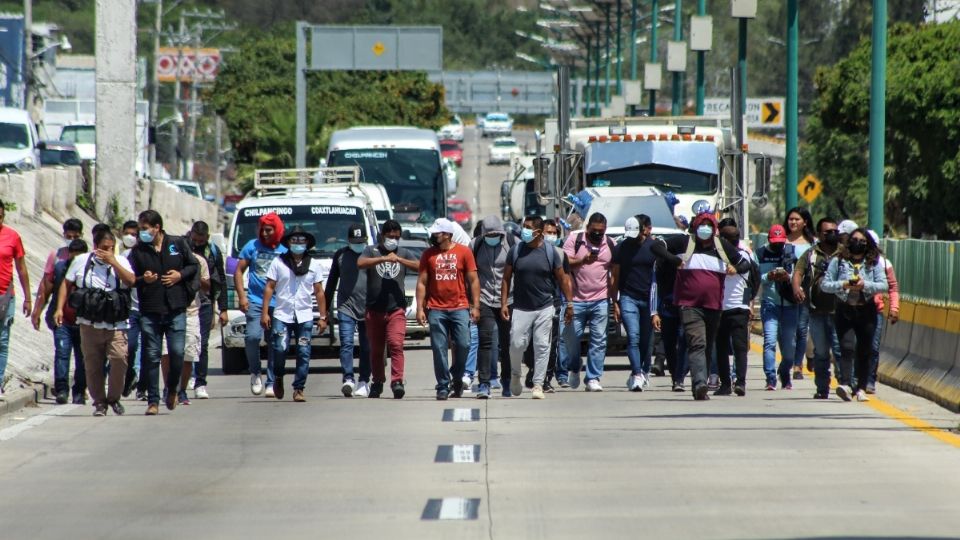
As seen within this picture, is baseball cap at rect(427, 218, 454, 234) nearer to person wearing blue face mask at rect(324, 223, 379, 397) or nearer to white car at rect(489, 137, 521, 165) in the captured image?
person wearing blue face mask at rect(324, 223, 379, 397)

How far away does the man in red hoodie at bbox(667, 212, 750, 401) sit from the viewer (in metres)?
16.1

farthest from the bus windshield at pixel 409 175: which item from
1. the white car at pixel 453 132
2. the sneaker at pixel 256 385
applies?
the white car at pixel 453 132

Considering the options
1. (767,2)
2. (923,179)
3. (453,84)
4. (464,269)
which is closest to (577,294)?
(464,269)

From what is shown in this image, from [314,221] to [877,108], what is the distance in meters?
7.18

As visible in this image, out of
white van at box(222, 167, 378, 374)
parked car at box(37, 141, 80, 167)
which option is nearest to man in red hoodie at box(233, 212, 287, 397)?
white van at box(222, 167, 378, 374)

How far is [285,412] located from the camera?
1562 cm

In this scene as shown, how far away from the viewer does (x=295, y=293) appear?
53.5 feet

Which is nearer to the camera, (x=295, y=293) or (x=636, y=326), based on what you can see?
(x=295, y=293)

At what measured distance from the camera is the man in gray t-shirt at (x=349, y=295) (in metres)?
16.6

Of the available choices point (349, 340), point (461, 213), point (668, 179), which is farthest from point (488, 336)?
point (461, 213)

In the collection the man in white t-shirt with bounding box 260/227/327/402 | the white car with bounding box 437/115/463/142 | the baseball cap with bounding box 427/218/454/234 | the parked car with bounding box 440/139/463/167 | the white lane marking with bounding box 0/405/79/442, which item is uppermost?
the white car with bounding box 437/115/463/142

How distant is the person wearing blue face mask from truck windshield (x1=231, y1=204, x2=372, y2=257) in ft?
14.1

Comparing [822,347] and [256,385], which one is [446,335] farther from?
[822,347]

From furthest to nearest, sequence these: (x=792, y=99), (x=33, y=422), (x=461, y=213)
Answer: (x=461, y=213), (x=792, y=99), (x=33, y=422)
